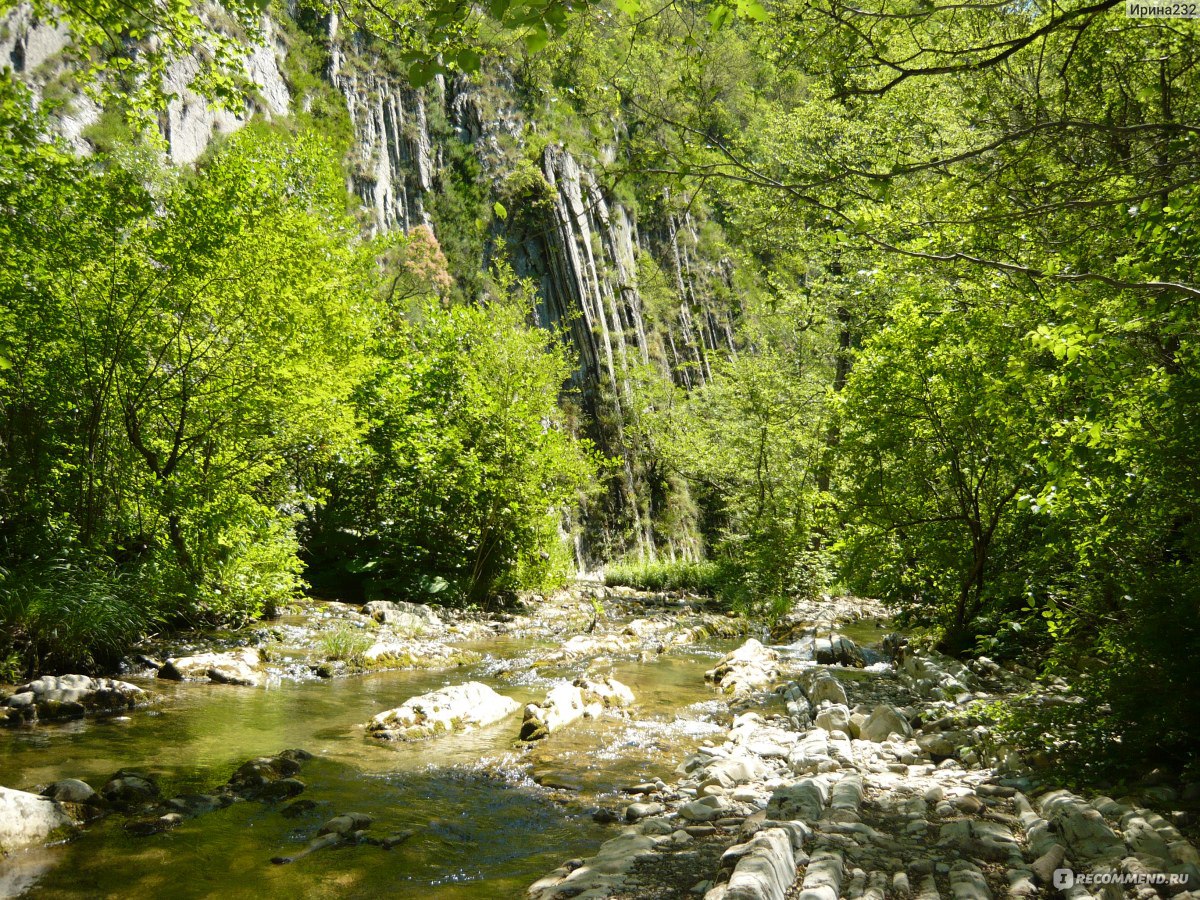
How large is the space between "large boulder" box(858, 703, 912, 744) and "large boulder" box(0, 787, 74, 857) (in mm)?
5609

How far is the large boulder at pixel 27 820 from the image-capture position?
141 inches

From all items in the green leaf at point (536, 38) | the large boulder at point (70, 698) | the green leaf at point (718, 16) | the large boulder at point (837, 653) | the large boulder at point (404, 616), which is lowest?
the large boulder at point (837, 653)

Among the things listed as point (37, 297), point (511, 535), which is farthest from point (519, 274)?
point (37, 297)

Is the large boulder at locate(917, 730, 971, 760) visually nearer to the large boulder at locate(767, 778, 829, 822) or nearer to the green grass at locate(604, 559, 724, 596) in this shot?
the large boulder at locate(767, 778, 829, 822)

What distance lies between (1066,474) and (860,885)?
2.56 m

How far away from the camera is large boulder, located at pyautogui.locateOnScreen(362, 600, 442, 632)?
11828mm

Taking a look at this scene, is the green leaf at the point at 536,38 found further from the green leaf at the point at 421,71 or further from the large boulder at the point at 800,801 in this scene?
the large boulder at the point at 800,801

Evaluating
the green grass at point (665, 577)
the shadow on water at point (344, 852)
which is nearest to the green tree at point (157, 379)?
the shadow on water at point (344, 852)

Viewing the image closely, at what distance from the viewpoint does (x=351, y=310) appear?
13023mm

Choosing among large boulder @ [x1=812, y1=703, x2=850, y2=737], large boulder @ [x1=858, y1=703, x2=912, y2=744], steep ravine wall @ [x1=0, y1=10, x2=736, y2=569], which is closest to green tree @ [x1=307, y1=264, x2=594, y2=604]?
large boulder @ [x1=812, y1=703, x2=850, y2=737]

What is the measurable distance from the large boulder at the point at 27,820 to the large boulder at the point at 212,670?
13.8 feet

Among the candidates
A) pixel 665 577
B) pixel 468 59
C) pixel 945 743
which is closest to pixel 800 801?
pixel 945 743

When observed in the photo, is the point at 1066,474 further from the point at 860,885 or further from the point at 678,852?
the point at 678,852

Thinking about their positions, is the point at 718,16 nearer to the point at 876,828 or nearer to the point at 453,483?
the point at 876,828
